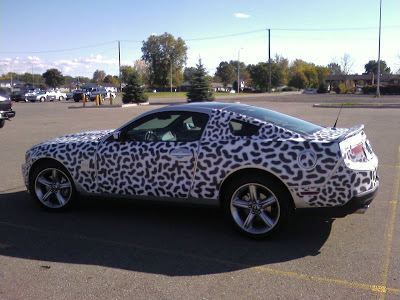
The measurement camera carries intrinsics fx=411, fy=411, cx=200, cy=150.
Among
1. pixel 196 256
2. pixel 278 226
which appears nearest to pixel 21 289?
pixel 196 256

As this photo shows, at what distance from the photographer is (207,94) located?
36781 mm

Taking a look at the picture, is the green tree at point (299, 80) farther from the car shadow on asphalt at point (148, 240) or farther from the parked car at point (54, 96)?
the car shadow on asphalt at point (148, 240)

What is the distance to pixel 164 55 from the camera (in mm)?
111250

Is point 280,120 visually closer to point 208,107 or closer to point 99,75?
point 208,107

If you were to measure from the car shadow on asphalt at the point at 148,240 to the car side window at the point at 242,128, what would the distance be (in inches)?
38.2

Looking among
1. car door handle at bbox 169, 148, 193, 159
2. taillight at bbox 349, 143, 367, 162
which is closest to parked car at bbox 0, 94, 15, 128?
car door handle at bbox 169, 148, 193, 159

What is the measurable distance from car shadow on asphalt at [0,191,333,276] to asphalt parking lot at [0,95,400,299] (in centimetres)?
1

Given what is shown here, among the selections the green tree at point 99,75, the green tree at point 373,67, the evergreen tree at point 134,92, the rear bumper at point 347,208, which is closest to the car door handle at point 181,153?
the rear bumper at point 347,208

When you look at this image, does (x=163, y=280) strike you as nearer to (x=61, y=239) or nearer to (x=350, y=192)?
(x=61, y=239)

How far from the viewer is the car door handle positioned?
Result: 16.0 feet

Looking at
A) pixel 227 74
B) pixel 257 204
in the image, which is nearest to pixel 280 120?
pixel 257 204

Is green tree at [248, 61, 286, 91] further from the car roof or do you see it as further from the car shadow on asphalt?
the car shadow on asphalt

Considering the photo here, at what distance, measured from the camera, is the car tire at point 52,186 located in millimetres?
5656

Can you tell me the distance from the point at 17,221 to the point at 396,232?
15.8ft
